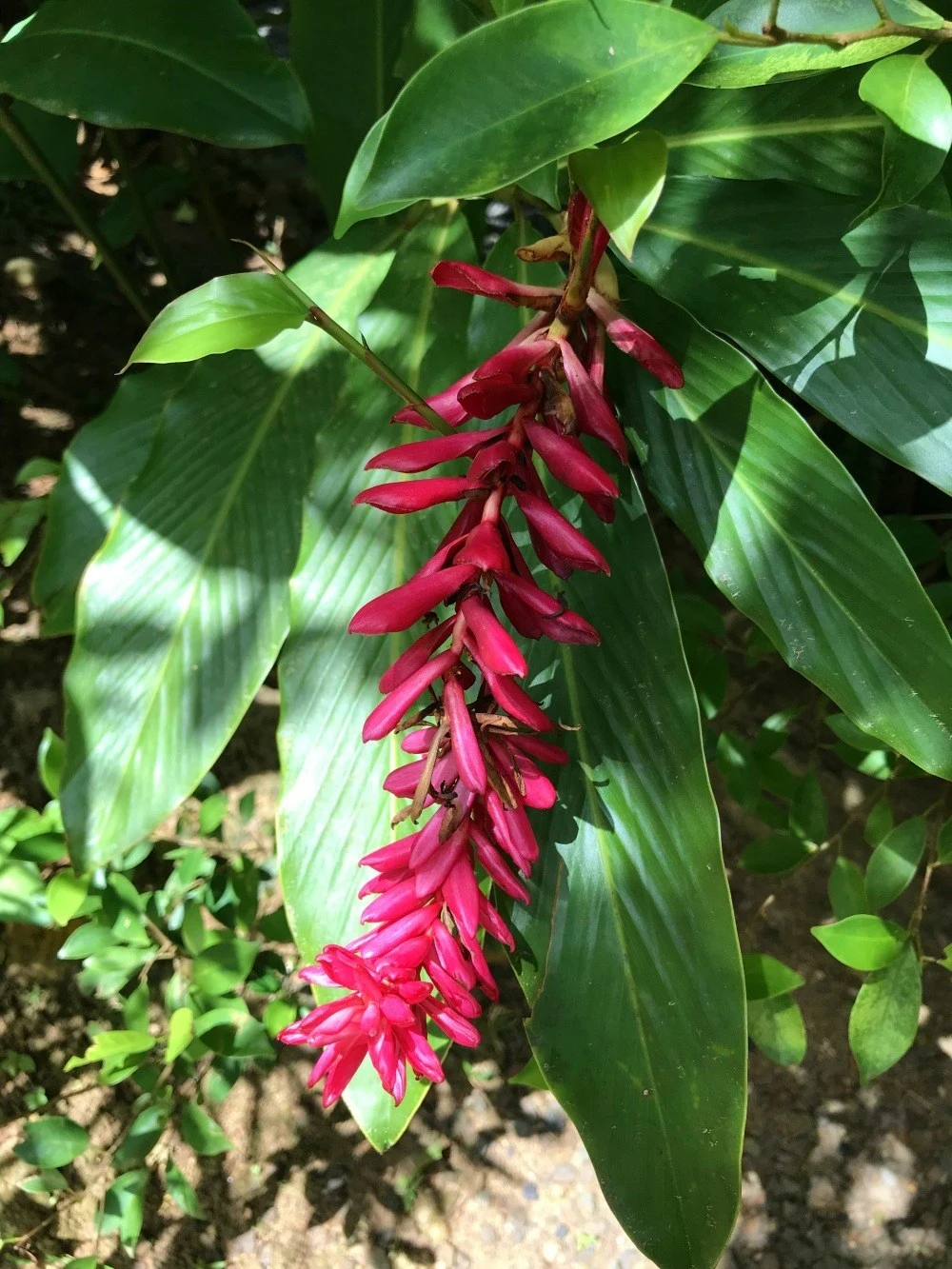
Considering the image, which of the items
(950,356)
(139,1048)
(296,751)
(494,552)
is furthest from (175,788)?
(950,356)

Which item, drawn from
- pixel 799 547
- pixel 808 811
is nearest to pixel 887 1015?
pixel 808 811

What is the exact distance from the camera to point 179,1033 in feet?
2.73

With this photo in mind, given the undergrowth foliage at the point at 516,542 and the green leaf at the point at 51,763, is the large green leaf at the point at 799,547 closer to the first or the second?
the undergrowth foliage at the point at 516,542

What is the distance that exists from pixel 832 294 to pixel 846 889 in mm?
543

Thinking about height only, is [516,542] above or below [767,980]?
above

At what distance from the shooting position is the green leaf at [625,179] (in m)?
0.40

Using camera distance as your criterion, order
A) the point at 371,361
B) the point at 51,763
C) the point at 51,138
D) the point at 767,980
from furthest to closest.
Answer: the point at 51,138 → the point at 51,763 → the point at 767,980 → the point at 371,361

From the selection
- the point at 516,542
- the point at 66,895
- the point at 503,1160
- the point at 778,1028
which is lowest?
the point at 503,1160

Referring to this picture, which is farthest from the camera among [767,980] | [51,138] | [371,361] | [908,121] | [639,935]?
[51,138]

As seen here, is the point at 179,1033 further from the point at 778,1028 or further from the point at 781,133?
the point at 781,133

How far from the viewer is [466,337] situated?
0.77 meters

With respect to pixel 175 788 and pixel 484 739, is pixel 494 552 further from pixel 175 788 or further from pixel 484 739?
pixel 175 788

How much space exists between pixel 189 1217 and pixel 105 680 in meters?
0.79

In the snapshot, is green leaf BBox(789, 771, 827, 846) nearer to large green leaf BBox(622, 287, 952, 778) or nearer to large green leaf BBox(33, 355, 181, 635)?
large green leaf BBox(622, 287, 952, 778)
